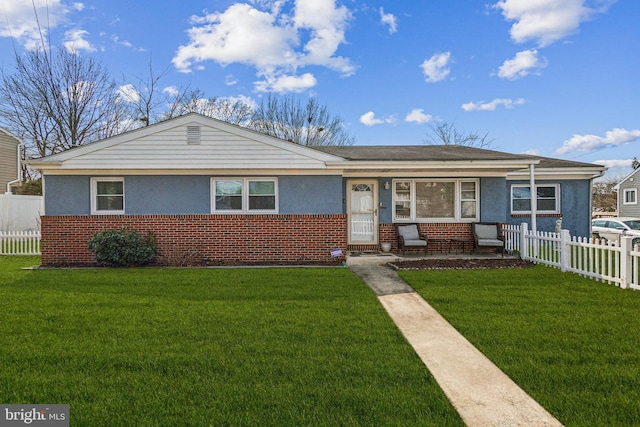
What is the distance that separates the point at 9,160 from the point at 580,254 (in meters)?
27.2

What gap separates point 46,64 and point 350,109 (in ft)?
62.7

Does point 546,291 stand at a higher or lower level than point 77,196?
lower

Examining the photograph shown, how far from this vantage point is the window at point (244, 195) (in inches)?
425

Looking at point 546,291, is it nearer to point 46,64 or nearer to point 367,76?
point 367,76

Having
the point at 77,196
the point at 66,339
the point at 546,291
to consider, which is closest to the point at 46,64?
the point at 77,196

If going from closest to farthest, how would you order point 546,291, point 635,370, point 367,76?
point 635,370 < point 546,291 < point 367,76

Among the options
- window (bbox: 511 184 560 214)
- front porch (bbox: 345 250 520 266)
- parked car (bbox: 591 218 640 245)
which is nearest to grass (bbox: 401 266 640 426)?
front porch (bbox: 345 250 520 266)

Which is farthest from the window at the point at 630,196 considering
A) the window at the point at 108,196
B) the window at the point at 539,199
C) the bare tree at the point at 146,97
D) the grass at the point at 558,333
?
the bare tree at the point at 146,97

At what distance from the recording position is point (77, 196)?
10.5 meters

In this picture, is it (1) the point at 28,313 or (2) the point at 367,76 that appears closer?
(1) the point at 28,313

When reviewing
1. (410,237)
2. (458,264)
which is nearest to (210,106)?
(410,237)

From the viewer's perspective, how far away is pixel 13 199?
17.8 m

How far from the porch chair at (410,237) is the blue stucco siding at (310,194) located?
2371 millimetres

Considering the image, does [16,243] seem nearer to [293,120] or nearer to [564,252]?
[564,252]
